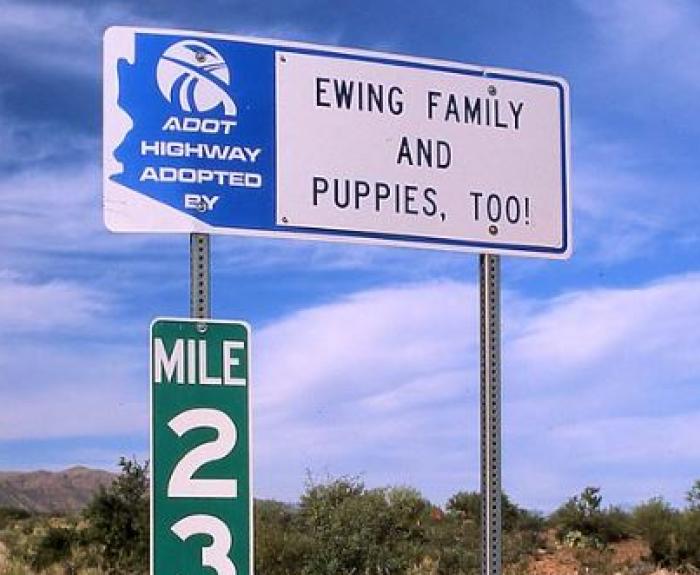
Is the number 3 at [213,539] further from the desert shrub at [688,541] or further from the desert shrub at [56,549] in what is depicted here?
the desert shrub at [688,541]

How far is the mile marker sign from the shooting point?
14.6ft

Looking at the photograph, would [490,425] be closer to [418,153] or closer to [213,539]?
[418,153]

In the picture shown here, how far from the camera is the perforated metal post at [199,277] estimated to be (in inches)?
175

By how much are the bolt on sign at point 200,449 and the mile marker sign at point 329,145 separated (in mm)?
456

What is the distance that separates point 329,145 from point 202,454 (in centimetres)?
125

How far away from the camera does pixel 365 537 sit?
16.3m

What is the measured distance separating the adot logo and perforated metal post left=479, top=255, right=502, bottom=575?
4.17 feet

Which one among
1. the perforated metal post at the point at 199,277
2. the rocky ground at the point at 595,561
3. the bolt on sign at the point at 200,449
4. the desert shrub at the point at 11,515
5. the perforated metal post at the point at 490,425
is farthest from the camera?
the desert shrub at the point at 11,515

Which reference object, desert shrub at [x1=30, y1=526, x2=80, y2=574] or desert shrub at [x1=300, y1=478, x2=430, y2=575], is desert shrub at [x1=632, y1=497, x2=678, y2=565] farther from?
desert shrub at [x1=30, y1=526, x2=80, y2=574]

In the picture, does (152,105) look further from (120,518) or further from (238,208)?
(120,518)

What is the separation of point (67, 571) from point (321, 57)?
13547mm

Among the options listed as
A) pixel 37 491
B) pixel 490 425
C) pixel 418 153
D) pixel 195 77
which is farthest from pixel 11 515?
pixel 195 77

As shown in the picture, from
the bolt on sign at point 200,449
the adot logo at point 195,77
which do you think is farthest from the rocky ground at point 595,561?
the adot logo at point 195,77

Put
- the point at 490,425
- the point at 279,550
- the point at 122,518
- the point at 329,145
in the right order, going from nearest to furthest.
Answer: the point at 329,145 < the point at 490,425 < the point at 279,550 < the point at 122,518
